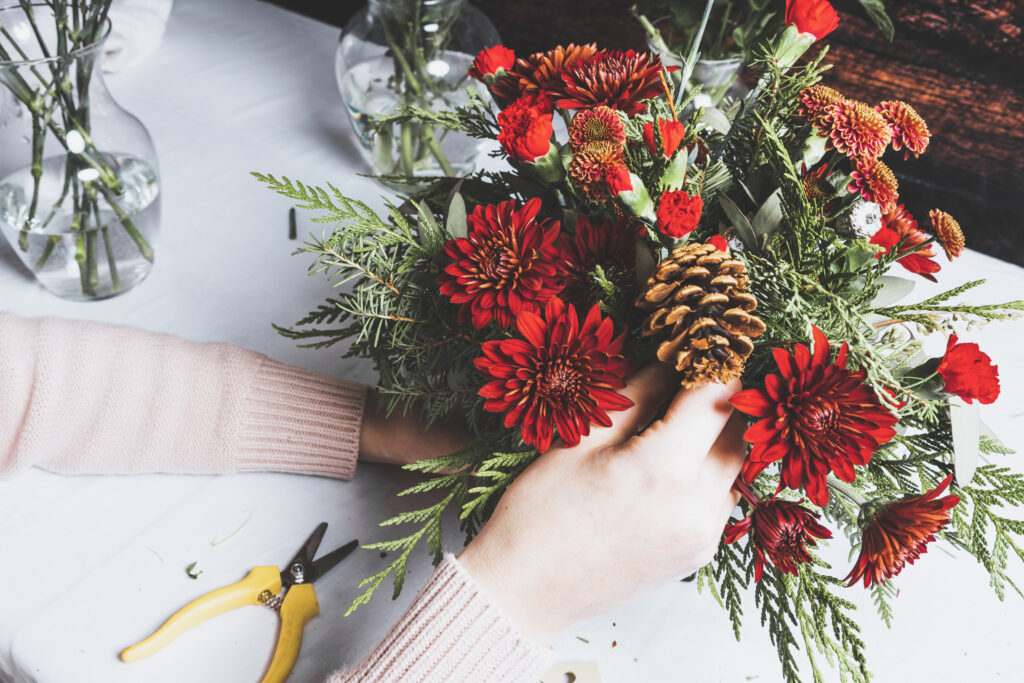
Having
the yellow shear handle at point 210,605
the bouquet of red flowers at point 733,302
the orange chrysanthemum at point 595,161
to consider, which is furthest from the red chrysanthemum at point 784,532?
the yellow shear handle at point 210,605

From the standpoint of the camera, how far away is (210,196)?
83 centimetres

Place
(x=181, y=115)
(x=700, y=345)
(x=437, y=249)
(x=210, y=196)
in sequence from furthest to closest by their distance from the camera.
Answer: (x=181, y=115) < (x=210, y=196) < (x=437, y=249) < (x=700, y=345)

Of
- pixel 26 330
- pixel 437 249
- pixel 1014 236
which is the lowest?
pixel 1014 236

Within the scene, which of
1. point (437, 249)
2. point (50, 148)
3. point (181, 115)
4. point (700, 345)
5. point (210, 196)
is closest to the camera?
point (700, 345)

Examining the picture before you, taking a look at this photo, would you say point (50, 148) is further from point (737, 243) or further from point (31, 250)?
point (737, 243)

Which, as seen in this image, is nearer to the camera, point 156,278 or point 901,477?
point 901,477

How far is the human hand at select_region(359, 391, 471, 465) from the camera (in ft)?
1.86

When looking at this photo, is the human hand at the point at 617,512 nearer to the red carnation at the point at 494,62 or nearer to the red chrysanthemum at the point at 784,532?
the red chrysanthemum at the point at 784,532

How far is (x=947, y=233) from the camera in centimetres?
42

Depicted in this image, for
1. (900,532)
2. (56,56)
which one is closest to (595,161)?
(900,532)

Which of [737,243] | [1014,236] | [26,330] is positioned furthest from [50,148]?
[1014,236]

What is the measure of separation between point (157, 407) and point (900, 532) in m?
0.53

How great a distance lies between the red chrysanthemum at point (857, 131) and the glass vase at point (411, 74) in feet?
1.44

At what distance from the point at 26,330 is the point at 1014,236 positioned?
3.59 feet
